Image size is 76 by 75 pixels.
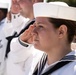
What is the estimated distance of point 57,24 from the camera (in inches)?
86.5

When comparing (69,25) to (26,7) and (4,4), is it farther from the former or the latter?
(4,4)

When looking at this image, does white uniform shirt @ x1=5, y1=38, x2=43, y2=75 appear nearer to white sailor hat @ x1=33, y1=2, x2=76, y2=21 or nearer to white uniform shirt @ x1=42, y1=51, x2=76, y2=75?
white sailor hat @ x1=33, y1=2, x2=76, y2=21

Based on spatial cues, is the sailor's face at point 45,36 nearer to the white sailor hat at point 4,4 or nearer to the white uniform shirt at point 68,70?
the white uniform shirt at point 68,70

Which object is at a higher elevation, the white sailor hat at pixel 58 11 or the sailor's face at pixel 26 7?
the white sailor hat at pixel 58 11

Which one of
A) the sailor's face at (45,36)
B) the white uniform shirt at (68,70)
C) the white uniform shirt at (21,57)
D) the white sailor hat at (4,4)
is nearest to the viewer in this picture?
the white uniform shirt at (68,70)

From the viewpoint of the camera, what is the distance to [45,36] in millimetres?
2180

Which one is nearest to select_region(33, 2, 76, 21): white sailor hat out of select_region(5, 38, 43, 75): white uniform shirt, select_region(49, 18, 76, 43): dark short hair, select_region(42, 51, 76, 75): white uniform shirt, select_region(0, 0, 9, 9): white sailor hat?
select_region(49, 18, 76, 43): dark short hair

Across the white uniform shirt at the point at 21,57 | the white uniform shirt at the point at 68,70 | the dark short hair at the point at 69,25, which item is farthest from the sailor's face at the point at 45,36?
the white uniform shirt at the point at 21,57

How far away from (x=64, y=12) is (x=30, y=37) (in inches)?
29.5

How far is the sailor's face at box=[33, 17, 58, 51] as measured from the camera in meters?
2.17

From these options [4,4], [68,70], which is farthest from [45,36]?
[4,4]

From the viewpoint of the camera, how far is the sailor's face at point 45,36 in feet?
7.12

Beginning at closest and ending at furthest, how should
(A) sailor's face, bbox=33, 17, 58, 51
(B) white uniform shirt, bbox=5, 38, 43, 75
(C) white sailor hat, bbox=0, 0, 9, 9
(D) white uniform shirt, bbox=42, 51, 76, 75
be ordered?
(D) white uniform shirt, bbox=42, 51, 76, 75, (A) sailor's face, bbox=33, 17, 58, 51, (B) white uniform shirt, bbox=5, 38, 43, 75, (C) white sailor hat, bbox=0, 0, 9, 9

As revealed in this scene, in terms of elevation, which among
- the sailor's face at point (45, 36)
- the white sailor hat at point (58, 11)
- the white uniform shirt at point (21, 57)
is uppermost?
the white sailor hat at point (58, 11)
